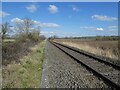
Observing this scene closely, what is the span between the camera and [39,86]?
8875 millimetres

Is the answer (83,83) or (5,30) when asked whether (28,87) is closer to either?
(83,83)

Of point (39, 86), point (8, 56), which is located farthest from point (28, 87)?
point (8, 56)

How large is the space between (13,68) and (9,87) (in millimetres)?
4340

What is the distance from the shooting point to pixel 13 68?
42.6 ft

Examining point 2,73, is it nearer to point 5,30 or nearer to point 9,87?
point 9,87

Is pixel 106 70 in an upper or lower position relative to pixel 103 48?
lower

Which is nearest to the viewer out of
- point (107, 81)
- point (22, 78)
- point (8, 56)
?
point (107, 81)

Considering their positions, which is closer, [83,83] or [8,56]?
[83,83]

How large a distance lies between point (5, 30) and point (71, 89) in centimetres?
3014

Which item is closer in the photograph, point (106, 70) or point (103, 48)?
point (106, 70)

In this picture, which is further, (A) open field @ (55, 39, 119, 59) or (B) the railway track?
(A) open field @ (55, 39, 119, 59)

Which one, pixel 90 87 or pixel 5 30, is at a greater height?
pixel 5 30

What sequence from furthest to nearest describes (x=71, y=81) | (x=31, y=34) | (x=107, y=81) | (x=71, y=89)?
(x=31, y=34) < (x=71, y=81) < (x=107, y=81) < (x=71, y=89)

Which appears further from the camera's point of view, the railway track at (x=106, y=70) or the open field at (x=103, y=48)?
the open field at (x=103, y=48)
